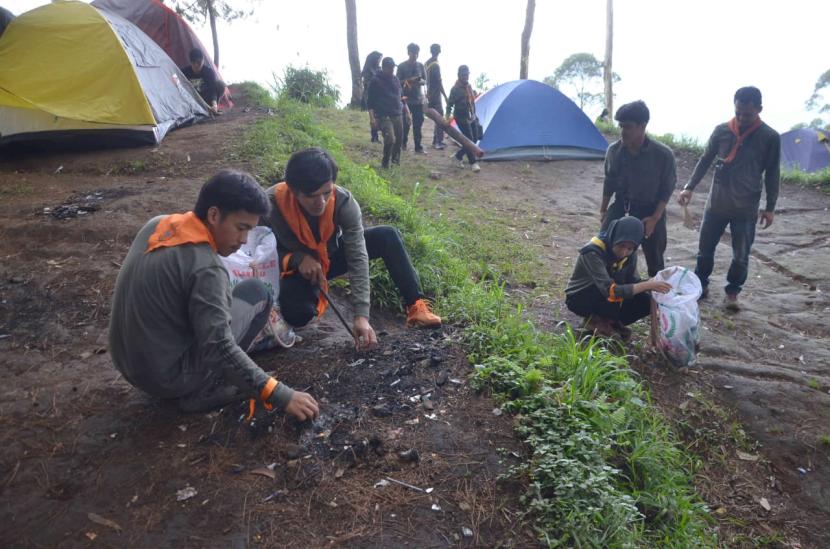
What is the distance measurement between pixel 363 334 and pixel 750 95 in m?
3.57

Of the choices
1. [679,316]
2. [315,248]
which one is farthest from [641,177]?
[315,248]

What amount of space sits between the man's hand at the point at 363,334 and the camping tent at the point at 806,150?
12.7 metres

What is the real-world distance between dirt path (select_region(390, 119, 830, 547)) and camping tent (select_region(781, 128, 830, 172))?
209 inches

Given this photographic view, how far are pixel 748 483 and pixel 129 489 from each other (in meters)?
3.04

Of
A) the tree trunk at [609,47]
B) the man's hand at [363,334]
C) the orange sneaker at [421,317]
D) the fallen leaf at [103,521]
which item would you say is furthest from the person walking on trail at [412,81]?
the fallen leaf at [103,521]

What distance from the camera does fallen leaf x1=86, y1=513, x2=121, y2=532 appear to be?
6.17ft

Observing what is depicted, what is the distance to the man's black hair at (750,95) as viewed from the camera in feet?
13.4

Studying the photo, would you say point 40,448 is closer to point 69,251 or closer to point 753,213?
point 69,251

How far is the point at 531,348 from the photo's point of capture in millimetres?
3029

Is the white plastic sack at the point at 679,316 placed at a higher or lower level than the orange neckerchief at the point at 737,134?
lower

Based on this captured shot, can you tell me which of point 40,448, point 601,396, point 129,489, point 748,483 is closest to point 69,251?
point 40,448

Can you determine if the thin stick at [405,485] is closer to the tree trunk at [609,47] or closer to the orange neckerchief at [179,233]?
the orange neckerchief at [179,233]

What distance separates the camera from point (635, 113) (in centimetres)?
384

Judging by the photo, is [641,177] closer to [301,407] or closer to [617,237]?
[617,237]
